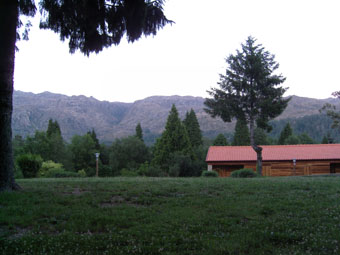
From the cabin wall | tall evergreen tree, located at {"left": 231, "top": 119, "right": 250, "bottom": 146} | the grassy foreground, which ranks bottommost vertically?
the cabin wall

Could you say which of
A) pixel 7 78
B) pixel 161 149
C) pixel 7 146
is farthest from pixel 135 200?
pixel 161 149

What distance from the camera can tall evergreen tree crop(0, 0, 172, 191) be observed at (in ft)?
28.4

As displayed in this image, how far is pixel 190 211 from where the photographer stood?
6754 mm

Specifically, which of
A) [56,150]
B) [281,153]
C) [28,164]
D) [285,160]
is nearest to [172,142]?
[56,150]

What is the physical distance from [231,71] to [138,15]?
21.3 metres

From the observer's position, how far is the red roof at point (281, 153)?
116ft

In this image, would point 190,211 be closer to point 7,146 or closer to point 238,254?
point 238,254

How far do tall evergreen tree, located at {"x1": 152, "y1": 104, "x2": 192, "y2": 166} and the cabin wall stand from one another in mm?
20455

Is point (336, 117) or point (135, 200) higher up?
point (336, 117)

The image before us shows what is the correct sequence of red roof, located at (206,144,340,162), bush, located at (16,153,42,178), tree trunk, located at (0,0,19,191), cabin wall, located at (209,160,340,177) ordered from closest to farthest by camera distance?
tree trunk, located at (0,0,19,191)
bush, located at (16,153,42,178)
cabin wall, located at (209,160,340,177)
red roof, located at (206,144,340,162)

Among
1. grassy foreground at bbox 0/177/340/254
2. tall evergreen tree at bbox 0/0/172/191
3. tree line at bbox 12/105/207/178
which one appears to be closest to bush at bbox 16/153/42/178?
tree line at bbox 12/105/207/178

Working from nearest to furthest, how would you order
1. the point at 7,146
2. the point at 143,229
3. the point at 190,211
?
the point at 143,229 < the point at 190,211 < the point at 7,146

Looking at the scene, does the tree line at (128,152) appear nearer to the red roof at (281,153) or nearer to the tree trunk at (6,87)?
the red roof at (281,153)

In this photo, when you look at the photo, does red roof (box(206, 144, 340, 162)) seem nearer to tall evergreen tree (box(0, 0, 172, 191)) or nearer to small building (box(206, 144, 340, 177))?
small building (box(206, 144, 340, 177))
